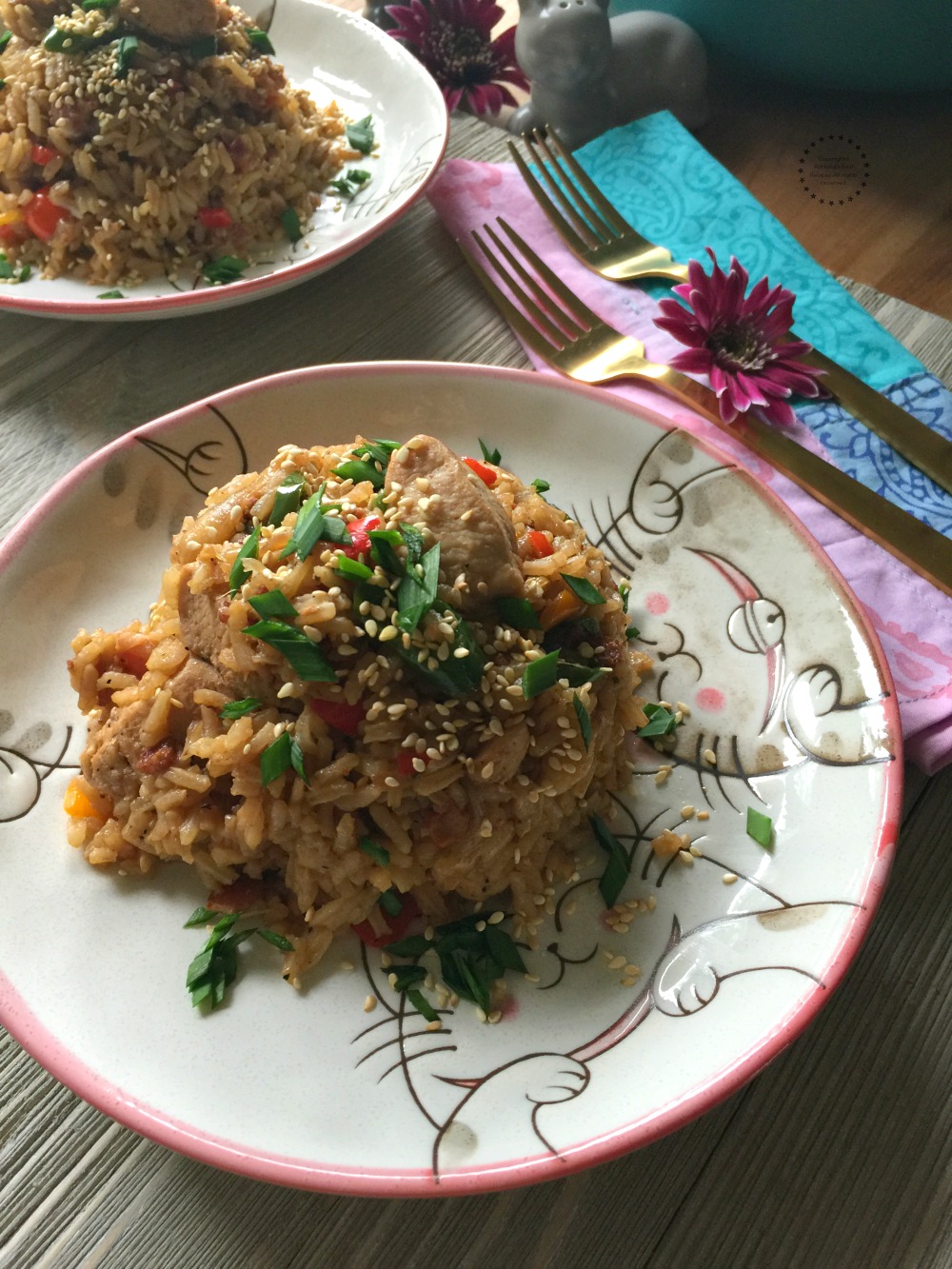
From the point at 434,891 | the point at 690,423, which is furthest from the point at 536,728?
the point at 690,423

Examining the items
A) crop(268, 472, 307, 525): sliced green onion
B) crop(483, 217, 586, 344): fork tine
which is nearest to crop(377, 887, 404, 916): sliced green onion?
crop(268, 472, 307, 525): sliced green onion

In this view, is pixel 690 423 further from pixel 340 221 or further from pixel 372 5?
pixel 372 5

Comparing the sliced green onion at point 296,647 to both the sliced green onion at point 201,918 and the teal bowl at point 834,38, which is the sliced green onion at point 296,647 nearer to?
the sliced green onion at point 201,918

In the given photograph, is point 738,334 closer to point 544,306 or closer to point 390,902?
point 544,306

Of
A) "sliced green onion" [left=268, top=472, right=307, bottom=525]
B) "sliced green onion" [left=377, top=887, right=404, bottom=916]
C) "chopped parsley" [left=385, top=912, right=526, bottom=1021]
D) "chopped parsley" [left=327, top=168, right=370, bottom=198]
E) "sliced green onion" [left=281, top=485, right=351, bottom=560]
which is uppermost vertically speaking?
"chopped parsley" [left=327, top=168, right=370, bottom=198]

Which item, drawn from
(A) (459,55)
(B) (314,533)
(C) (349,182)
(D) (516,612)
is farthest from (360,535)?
(A) (459,55)

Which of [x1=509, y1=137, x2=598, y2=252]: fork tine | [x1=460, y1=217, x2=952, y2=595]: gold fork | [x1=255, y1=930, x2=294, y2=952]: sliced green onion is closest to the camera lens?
[x1=255, y1=930, x2=294, y2=952]: sliced green onion

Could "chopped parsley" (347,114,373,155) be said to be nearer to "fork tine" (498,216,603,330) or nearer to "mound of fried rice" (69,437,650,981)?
"fork tine" (498,216,603,330)
